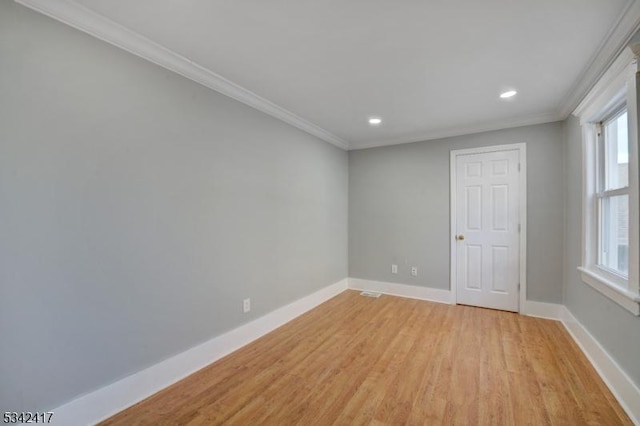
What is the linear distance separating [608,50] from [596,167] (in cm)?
107

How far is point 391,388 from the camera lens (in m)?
2.06

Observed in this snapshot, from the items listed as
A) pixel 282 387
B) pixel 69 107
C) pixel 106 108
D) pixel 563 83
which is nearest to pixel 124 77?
pixel 106 108

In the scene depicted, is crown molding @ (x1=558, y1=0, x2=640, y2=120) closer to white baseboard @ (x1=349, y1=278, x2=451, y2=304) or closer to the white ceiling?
the white ceiling

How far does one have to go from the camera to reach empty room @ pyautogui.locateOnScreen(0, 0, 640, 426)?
1562mm

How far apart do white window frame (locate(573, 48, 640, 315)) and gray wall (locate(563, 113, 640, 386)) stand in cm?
12

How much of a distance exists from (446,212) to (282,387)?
310cm

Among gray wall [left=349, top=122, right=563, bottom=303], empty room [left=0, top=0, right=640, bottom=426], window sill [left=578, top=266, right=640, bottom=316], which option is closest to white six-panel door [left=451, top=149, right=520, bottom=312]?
empty room [left=0, top=0, right=640, bottom=426]

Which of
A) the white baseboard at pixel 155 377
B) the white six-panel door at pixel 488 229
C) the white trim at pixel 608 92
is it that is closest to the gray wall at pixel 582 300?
the white trim at pixel 608 92

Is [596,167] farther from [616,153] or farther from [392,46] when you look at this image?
[392,46]

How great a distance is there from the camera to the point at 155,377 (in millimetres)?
2002

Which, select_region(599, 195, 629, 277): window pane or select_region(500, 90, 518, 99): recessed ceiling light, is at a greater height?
select_region(500, 90, 518, 99): recessed ceiling light

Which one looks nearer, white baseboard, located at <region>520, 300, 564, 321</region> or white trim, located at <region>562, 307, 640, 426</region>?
white trim, located at <region>562, 307, 640, 426</region>

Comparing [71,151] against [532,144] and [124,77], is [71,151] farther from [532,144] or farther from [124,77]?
[532,144]

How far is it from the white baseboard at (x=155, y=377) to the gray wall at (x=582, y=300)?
9.28ft
